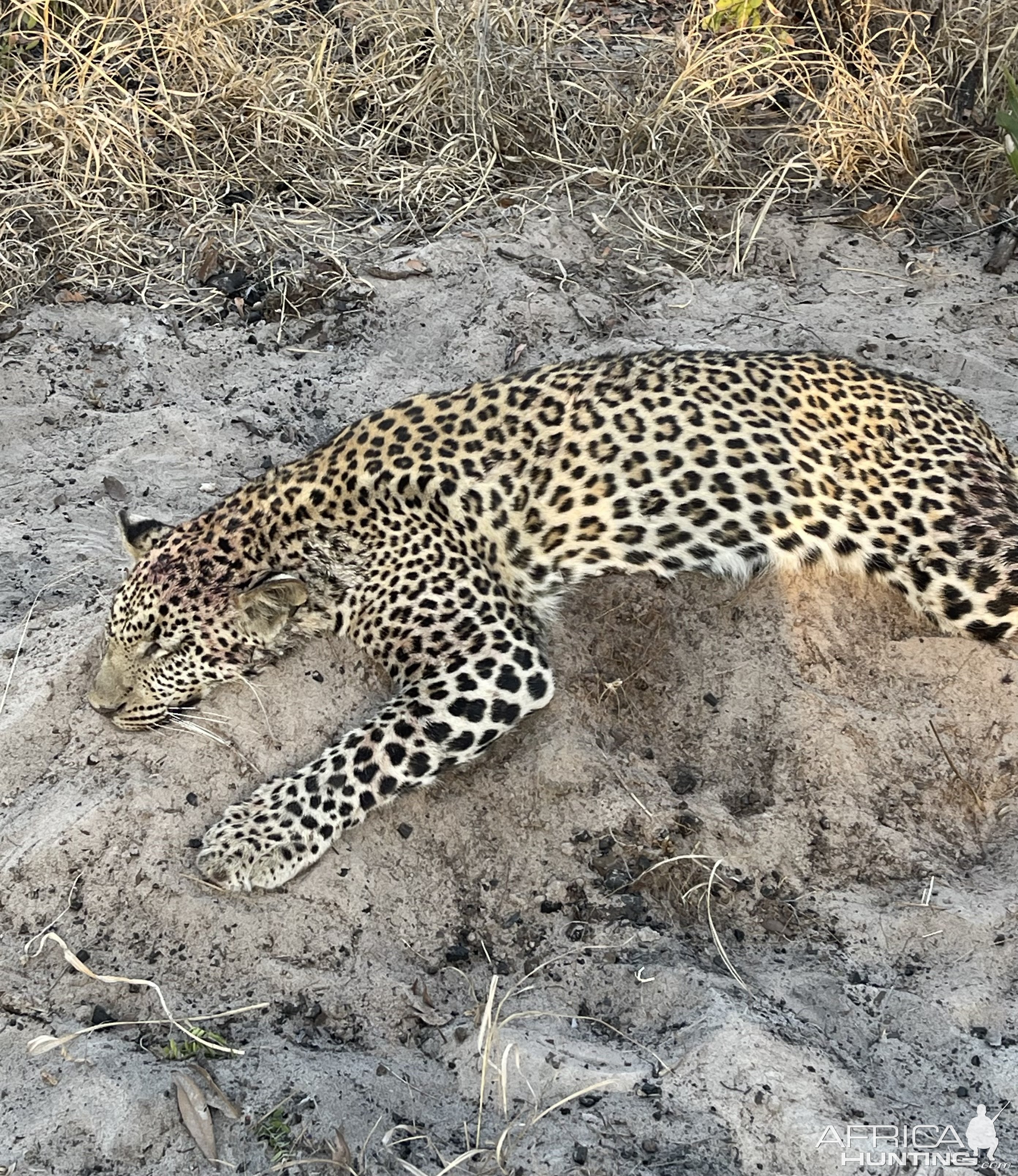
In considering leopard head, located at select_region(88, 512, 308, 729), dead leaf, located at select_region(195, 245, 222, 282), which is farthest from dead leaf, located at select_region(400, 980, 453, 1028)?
dead leaf, located at select_region(195, 245, 222, 282)

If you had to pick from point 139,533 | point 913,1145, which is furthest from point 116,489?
point 913,1145

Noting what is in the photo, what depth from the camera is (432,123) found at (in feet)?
28.3

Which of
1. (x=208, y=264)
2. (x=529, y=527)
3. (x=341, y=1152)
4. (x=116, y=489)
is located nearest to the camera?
(x=341, y=1152)

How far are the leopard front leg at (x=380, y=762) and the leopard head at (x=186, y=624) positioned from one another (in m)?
0.57

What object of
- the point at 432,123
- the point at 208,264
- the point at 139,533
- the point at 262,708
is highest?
the point at 432,123

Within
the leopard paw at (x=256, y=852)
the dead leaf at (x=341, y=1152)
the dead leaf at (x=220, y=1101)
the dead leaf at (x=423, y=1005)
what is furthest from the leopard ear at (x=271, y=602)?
the dead leaf at (x=341, y=1152)

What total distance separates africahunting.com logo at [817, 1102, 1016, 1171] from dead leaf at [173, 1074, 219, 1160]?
1.80m

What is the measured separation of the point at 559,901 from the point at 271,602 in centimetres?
166

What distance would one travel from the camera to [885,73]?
8539 mm

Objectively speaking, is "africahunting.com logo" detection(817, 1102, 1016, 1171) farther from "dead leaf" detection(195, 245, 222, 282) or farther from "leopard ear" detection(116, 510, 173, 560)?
"dead leaf" detection(195, 245, 222, 282)

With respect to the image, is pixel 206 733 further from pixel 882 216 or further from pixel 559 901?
pixel 882 216

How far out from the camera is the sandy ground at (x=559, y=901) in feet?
12.9

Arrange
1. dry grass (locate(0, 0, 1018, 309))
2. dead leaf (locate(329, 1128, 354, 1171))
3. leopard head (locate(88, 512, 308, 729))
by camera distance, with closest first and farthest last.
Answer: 1. dead leaf (locate(329, 1128, 354, 1171))
2. leopard head (locate(88, 512, 308, 729))
3. dry grass (locate(0, 0, 1018, 309))

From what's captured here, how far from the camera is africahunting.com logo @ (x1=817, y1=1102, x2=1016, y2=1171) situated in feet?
12.4
